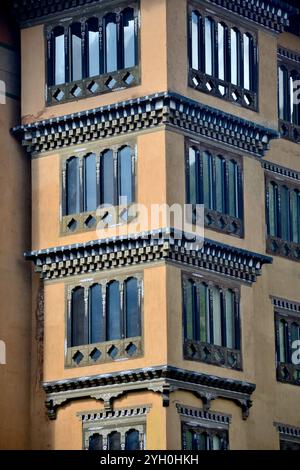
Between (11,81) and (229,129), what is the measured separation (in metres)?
4.73

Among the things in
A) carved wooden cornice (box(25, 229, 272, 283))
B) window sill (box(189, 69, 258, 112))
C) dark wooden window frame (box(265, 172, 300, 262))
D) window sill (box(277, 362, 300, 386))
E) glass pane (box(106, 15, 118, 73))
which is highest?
glass pane (box(106, 15, 118, 73))

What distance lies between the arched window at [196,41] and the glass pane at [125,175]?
7.54 ft

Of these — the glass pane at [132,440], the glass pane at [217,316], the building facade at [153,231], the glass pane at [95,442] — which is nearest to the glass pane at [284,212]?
the building facade at [153,231]

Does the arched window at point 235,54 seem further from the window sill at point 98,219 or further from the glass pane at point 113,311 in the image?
the glass pane at point 113,311

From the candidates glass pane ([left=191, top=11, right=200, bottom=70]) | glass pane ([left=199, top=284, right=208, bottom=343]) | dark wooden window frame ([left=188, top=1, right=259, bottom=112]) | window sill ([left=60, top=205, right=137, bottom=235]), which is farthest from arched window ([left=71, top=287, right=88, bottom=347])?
glass pane ([left=191, top=11, right=200, bottom=70])

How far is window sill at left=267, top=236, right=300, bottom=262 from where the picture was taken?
55.7 metres

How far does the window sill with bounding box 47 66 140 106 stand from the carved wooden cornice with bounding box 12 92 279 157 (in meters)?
0.52

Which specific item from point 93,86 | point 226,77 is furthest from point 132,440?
point 226,77

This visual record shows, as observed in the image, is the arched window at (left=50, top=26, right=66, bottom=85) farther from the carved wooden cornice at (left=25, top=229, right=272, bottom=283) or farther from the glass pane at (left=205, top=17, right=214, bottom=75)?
the carved wooden cornice at (left=25, top=229, right=272, bottom=283)

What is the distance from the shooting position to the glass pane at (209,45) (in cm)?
5400
